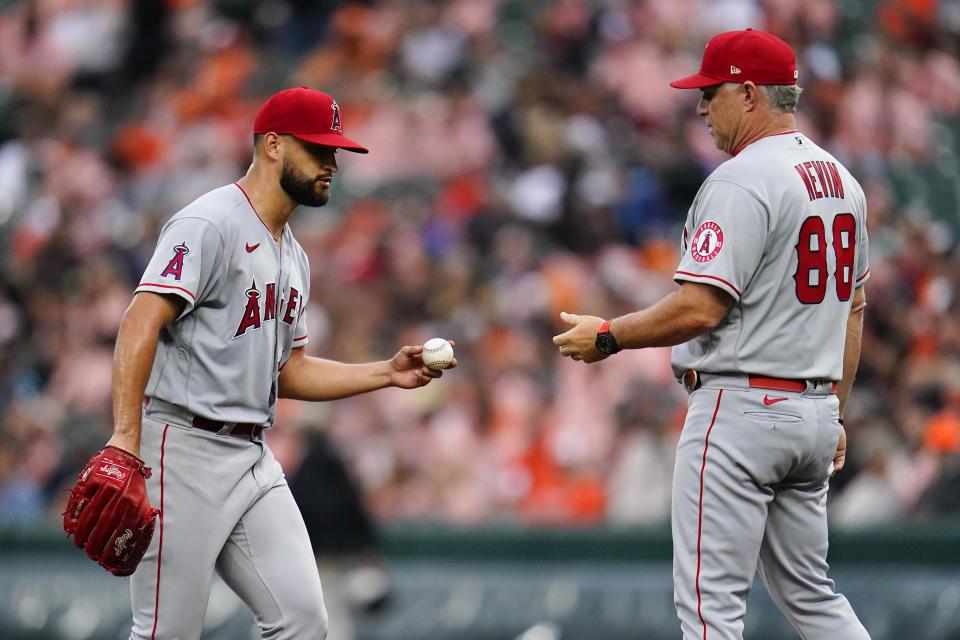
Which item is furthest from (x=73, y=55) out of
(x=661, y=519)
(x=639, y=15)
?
(x=661, y=519)

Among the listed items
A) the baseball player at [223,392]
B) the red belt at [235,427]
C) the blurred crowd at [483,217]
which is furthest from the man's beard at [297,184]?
the blurred crowd at [483,217]

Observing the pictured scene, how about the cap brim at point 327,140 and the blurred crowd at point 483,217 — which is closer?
the cap brim at point 327,140

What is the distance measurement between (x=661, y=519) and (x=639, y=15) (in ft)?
17.3

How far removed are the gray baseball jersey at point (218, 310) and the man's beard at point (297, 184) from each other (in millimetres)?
135

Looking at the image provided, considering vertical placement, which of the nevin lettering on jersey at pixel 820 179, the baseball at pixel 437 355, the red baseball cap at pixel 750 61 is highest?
the red baseball cap at pixel 750 61

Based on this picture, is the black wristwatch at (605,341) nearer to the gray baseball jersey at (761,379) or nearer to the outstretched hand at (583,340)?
the outstretched hand at (583,340)

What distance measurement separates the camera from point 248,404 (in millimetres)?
4180

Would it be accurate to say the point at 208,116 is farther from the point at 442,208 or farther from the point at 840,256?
the point at 840,256

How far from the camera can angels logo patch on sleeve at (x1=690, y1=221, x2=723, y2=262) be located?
3.89m

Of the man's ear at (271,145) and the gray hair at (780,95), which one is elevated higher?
the gray hair at (780,95)

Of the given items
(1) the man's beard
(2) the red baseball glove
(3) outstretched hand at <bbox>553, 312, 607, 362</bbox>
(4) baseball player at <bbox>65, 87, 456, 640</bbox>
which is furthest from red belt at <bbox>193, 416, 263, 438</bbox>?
(3) outstretched hand at <bbox>553, 312, 607, 362</bbox>

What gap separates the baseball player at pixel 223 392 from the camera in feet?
13.0

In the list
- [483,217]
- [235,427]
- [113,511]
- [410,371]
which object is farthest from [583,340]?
[483,217]

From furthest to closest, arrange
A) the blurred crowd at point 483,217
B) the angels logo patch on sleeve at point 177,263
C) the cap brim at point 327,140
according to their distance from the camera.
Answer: the blurred crowd at point 483,217 < the cap brim at point 327,140 < the angels logo patch on sleeve at point 177,263
